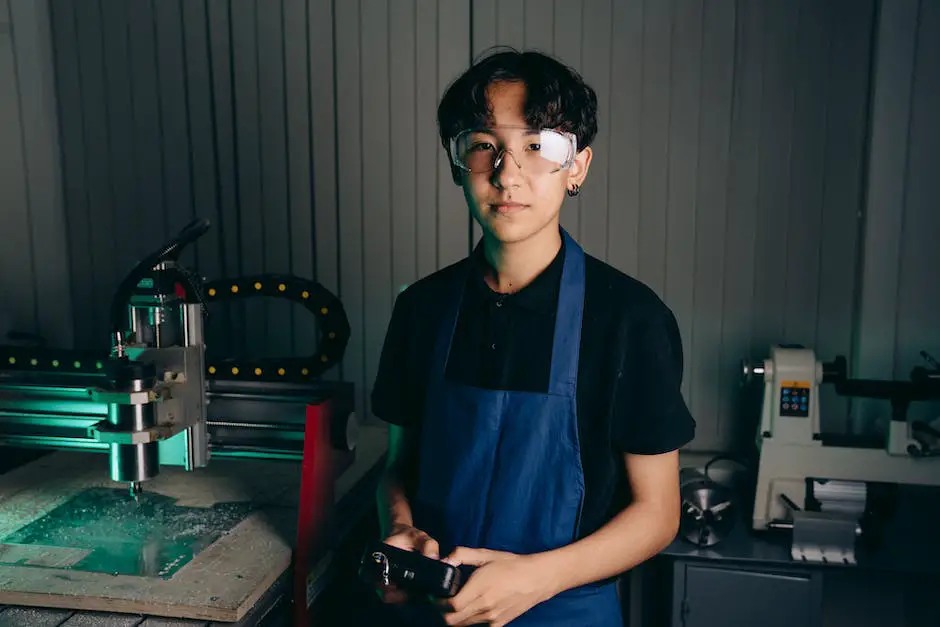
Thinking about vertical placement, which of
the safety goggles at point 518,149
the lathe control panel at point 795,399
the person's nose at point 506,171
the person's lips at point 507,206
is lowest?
the lathe control panel at point 795,399

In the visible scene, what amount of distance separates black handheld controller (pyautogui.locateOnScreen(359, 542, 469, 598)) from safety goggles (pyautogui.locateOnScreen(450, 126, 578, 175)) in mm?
623

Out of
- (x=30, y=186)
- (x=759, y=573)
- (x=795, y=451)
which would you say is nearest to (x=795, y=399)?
(x=795, y=451)

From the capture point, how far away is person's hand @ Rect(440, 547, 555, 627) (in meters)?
1.13

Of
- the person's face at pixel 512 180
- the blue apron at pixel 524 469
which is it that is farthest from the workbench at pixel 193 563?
the person's face at pixel 512 180

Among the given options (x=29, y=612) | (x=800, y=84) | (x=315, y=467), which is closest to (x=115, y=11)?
(x=315, y=467)

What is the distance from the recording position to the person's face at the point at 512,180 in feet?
4.08

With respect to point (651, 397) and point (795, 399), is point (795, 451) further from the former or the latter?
point (651, 397)

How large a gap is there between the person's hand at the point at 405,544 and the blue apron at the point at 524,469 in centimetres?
7

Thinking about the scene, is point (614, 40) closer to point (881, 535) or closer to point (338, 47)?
point (338, 47)

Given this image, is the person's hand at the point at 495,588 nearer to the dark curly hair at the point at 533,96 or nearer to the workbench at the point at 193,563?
the workbench at the point at 193,563

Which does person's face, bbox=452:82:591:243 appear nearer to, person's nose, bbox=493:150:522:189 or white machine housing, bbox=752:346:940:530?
person's nose, bbox=493:150:522:189

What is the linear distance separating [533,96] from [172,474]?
4.06 feet

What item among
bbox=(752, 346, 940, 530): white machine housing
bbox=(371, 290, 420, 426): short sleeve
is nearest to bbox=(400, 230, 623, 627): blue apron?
bbox=(371, 290, 420, 426): short sleeve

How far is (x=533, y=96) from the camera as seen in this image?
4.19 ft
